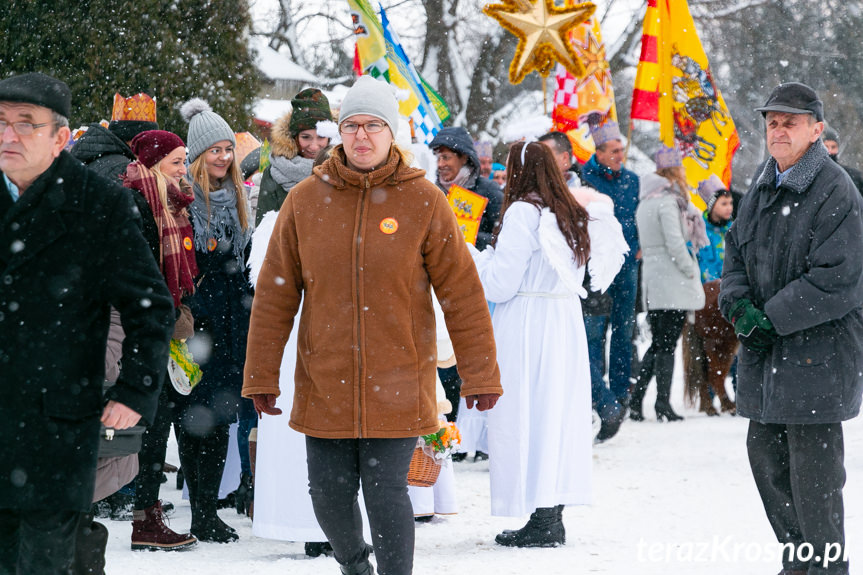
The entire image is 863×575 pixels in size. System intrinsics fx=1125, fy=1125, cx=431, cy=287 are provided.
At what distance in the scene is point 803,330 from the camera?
4.43 metres

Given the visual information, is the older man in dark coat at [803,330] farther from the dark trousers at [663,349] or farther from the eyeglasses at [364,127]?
the dark trousers at [663,349]

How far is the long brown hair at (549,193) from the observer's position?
18.4 feet

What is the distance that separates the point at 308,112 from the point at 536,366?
181cm

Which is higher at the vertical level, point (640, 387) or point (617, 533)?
point (640, 387)

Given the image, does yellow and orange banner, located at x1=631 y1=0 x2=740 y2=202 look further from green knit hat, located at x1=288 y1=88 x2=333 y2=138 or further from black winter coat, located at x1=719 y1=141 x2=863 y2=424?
black winter coat, located at x1=719 y1=141 x2=863 y2=424

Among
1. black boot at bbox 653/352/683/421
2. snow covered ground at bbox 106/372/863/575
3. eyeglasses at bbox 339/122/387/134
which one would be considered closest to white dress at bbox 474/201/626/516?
snow covered ground at bbox 106/372/863/575

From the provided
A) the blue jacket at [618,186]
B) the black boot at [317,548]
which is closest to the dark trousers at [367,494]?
the black boot at [317,548]

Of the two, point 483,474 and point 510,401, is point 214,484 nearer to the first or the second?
point 510,401

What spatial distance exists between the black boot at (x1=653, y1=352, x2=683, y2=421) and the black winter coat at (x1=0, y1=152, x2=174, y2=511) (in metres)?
6.90

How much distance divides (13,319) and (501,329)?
3.03 metres

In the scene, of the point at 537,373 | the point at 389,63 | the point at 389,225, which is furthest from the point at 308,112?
the point at 389,63

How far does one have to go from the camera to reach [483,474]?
7.71m

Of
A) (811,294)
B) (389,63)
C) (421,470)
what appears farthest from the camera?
(389,63)

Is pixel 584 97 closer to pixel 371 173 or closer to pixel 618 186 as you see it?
pixel 618 186
